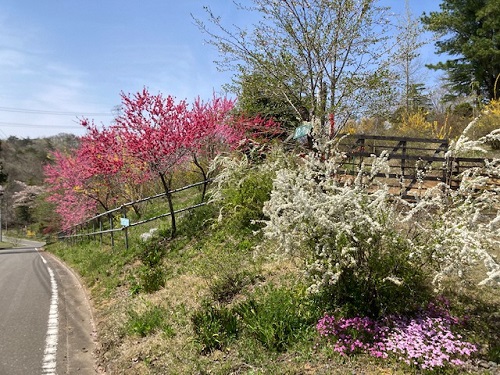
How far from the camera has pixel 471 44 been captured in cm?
2158

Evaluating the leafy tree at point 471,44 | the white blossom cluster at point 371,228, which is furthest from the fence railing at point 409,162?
the leafy tree at point 471,44

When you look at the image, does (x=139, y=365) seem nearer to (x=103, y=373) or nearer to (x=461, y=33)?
(x=103, y=373)

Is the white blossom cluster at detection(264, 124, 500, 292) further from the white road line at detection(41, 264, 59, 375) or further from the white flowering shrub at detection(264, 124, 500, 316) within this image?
the white road line at detection(41, 264, 59, 375)

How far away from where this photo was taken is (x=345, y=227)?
12.0 feet

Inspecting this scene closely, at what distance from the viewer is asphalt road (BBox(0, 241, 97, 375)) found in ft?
16.5

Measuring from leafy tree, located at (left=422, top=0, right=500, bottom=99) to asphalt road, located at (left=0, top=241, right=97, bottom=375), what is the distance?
20973mm

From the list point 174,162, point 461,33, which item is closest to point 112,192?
point 174,162

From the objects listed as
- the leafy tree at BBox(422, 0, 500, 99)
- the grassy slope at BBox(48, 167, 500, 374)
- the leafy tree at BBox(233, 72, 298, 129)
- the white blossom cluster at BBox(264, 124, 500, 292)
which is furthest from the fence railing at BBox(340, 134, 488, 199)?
the leafy tree at BBox(422, 0, 500, 99)

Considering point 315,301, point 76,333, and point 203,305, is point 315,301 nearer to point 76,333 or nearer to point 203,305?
point 203,305

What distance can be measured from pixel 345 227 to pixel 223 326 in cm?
205

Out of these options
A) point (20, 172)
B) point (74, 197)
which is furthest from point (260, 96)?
point (20, 172)

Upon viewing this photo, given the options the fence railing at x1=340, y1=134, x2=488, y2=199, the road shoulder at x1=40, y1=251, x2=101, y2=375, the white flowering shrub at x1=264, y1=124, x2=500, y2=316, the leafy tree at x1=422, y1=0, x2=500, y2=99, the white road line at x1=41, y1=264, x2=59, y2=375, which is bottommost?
the road shoulder at x1=40, y1=251, x2=101, y2=375

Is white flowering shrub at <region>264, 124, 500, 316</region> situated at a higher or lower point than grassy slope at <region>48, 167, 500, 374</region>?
higher

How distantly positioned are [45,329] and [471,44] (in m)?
24.6
